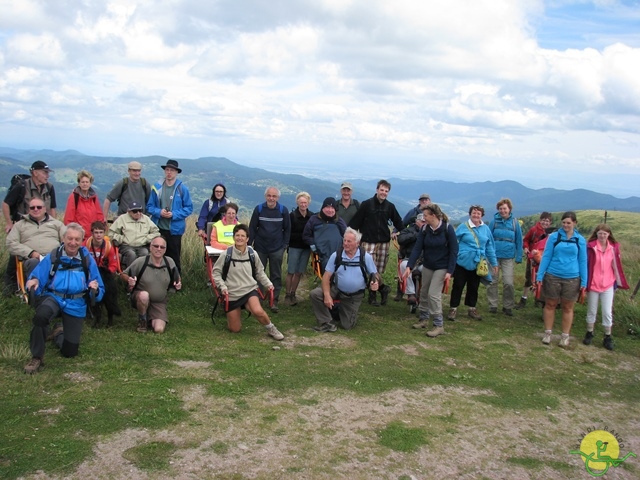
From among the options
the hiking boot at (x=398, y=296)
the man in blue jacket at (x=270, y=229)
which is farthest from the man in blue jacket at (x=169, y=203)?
the hiking boot at (x=398, y=296)

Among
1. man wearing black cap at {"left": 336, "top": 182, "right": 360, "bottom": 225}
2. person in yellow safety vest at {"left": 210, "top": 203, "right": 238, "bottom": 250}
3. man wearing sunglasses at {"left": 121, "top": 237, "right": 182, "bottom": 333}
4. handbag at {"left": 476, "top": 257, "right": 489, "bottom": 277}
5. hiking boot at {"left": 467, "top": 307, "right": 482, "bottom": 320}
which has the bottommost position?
hiking boot at {"left": 467, "top": 307, "right": 482, "bottom": 320}

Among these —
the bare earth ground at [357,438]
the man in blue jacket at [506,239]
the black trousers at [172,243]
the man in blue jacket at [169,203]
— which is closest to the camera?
the bare earth ground at [357,438]

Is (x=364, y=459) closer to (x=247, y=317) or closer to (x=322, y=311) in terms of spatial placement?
(x=322, y=311)

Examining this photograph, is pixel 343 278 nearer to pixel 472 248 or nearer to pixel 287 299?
pixel 287 299

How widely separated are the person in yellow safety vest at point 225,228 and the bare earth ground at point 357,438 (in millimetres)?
3153

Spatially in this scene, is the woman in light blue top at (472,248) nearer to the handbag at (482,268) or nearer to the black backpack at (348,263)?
the handbag at (482,268)

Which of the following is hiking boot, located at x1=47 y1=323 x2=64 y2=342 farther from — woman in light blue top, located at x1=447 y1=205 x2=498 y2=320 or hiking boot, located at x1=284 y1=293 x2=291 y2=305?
woman in light blue top, located at x1=447 y1=205 x2=498 y2=320

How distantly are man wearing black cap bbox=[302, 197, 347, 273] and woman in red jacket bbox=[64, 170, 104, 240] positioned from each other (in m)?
3.54

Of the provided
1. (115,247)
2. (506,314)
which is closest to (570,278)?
(506,314)

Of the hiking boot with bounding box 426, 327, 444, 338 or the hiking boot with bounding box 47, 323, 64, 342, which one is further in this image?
the hiking boot with bounding box 426, 327, 444, 338

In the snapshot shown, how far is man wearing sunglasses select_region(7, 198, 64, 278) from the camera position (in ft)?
24.2

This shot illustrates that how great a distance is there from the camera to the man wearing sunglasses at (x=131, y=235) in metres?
8.20

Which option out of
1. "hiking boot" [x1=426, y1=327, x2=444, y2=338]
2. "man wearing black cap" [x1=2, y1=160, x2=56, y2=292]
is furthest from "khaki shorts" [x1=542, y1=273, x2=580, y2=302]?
"man wearing black cap" [x1=2, y1=160, x2=56, y2=292]

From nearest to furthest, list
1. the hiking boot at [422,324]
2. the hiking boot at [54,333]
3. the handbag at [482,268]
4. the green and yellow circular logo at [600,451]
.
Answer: the green and yellow circular logo at [600,451]
the hiking boot at [54,333]
the hiking boot at [422,324]
the handbag at [482,268]
